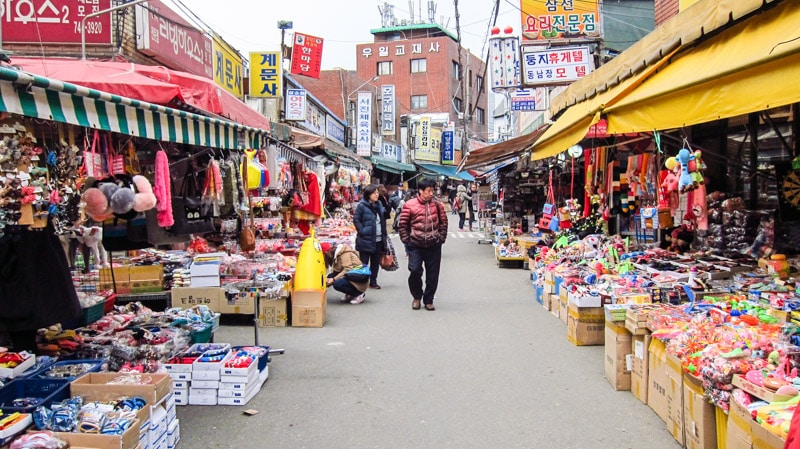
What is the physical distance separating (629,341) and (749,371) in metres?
1.79

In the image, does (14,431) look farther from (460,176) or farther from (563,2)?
(460,176)

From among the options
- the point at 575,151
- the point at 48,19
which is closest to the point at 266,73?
the point at 48,19

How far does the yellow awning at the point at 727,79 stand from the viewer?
340 centimetres

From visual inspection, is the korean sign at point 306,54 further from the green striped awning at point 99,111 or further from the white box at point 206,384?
the white box at point 206,384

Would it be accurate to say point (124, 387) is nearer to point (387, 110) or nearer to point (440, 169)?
point (387, 110)

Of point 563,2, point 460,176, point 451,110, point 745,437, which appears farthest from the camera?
point 451,110

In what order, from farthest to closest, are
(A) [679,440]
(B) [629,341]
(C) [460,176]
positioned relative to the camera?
(C) [460,176] < (B) [629,341] < (A) [679,440]

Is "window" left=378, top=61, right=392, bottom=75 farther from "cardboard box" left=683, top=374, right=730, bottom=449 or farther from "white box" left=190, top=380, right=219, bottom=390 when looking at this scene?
"cardboard box" left=683, top=374, right=730, bottom=449

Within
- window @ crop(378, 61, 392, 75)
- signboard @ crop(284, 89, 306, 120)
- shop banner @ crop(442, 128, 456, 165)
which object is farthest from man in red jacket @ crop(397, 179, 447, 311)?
window @ crop(378, 61, 392, 75)

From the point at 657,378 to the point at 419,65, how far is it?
180ft

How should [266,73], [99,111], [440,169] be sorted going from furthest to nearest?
[440,169], [266,73], [99,111]

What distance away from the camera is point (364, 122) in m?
30.6

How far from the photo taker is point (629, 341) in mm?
5312

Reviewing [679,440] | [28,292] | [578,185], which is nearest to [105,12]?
[28,292]
